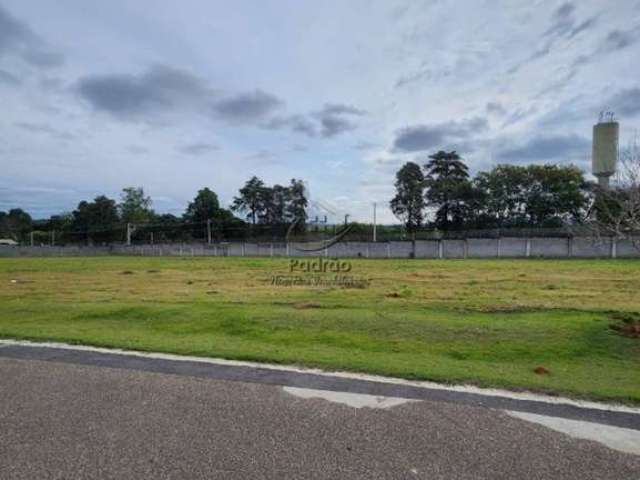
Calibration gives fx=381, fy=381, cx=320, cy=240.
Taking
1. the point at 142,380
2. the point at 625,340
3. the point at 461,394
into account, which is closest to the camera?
the point at 461,394

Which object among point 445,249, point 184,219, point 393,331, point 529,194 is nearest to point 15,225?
point 184,219

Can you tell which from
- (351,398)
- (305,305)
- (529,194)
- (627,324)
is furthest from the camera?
(529,194)

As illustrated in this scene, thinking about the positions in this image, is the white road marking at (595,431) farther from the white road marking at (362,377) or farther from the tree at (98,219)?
the tree at (98,219)

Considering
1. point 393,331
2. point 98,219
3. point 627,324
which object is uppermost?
point 98,219

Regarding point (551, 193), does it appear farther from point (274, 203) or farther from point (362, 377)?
point (362, 377)

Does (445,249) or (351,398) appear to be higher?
(445,249)

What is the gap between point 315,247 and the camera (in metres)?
40.3

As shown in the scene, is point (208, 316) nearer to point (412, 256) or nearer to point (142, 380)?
point (142, 380)

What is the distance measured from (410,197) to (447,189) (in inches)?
216

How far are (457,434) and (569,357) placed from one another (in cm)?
318

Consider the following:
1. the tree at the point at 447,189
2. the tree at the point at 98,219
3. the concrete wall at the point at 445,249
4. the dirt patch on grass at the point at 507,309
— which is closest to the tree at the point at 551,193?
the tree at the point at 447,189

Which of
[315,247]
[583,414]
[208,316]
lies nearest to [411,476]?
[583,414]

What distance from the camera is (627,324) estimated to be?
248 inches

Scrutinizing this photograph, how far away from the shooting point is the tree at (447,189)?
2053 inches
